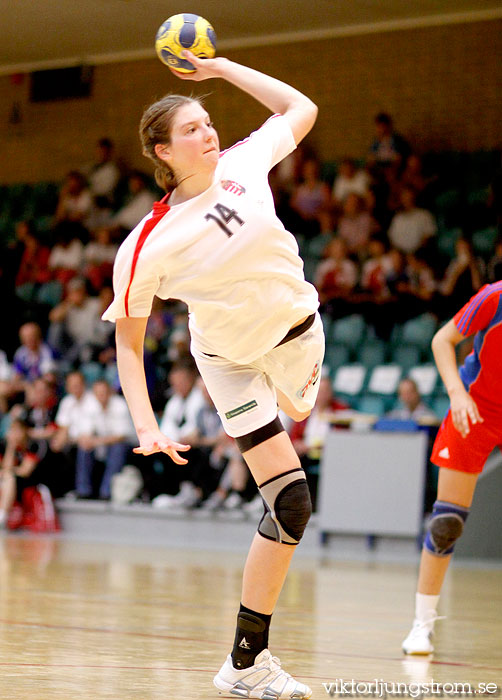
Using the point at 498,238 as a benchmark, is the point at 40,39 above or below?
above

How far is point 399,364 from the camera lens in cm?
1168

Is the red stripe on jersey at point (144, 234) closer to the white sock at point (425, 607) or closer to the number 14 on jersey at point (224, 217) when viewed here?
the number 14 on jersey at point (224, 217)

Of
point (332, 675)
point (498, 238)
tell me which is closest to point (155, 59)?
point (498, 238)

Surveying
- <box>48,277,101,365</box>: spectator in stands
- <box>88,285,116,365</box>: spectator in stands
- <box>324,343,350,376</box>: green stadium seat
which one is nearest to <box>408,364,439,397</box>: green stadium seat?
<box>324,343,350,376</box>: green stadium seat

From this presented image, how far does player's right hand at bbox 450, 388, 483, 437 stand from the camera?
4039 mm

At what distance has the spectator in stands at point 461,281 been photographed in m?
10.9

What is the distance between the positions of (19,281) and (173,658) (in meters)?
12.0

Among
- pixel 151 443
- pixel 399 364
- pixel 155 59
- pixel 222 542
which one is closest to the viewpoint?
pixel 151 443

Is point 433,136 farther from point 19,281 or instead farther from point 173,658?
point 173,658

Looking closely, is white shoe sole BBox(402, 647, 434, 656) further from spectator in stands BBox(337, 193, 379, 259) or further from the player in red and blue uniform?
spectator in stands BBox(337, 193, 379, 259)

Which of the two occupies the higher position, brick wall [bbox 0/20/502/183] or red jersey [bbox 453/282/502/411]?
brick wall [bbox 0/20/502/183]

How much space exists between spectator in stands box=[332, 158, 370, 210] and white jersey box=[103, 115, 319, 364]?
9838 mm

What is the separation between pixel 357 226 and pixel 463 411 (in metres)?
9.02

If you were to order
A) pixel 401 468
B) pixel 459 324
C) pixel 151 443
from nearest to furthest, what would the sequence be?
1. pixel 151 443
2. pixel 459 324
3. pixel 401 468
